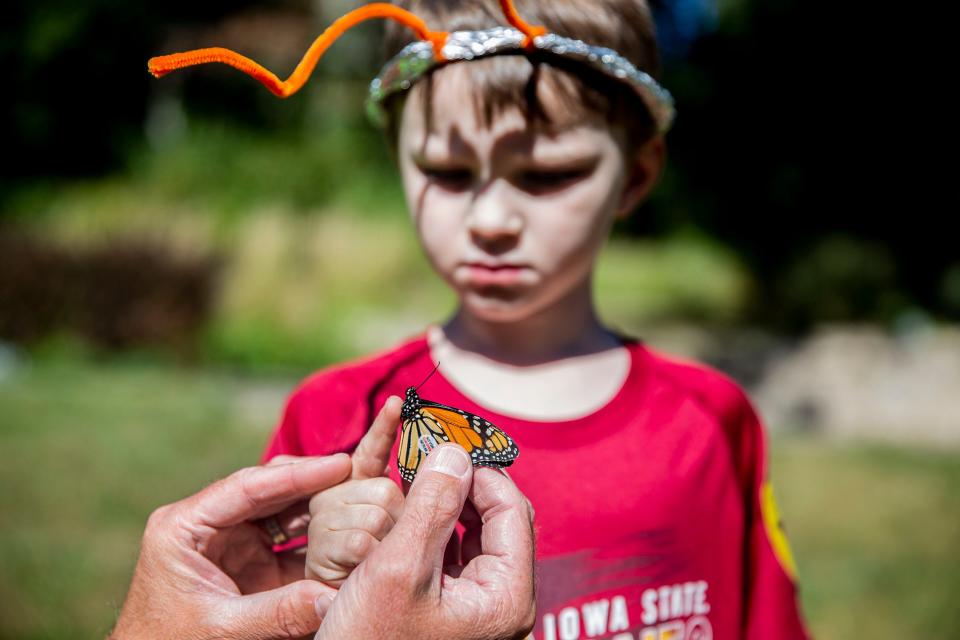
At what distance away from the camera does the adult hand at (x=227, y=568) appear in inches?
41.9

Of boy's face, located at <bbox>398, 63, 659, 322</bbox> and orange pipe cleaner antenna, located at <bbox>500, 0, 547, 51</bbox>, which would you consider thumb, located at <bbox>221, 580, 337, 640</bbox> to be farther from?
orange pipe cleaner antenna, located at <bbox>500, 0, 547, 51</bbox>

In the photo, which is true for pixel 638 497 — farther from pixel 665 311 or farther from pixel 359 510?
pixel 665 311

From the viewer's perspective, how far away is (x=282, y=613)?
3.46ft

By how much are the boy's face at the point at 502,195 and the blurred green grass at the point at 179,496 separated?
1.91 metres

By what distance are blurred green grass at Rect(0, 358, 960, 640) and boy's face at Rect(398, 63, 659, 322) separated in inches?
75.4

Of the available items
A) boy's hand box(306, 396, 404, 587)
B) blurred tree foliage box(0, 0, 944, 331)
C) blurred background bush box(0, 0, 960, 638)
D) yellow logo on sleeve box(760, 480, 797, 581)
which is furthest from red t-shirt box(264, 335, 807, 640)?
blurred tree foliage box(0, 0, 944, 331)

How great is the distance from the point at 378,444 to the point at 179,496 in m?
3.52

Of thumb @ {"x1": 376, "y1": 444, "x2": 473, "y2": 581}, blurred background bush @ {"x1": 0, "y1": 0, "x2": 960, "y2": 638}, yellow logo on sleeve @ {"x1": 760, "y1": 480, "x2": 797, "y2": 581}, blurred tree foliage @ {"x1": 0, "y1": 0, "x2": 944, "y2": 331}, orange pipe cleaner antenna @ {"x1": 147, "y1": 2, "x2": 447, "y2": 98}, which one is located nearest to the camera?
thumb @ {"x1": 376, "y1": 444, "x2": 473, "y2": 581}

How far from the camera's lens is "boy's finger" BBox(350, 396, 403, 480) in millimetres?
1000

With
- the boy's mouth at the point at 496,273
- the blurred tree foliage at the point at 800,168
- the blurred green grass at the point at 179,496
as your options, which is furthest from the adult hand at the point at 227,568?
the blurred tree foliage at the point at 800,168

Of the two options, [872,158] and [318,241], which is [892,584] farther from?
[318,241]

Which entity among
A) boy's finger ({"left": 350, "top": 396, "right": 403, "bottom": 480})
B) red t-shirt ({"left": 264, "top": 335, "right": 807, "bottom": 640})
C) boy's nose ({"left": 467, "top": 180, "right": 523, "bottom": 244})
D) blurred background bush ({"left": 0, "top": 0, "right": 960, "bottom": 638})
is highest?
boy's nose ({"left": 467, "top": 180, "right": 523, "bottom": 244})

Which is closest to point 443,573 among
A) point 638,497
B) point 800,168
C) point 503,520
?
point 503,520

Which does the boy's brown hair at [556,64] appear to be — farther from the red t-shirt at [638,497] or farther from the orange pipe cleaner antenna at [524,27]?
the red t-shirt at [638,497]
